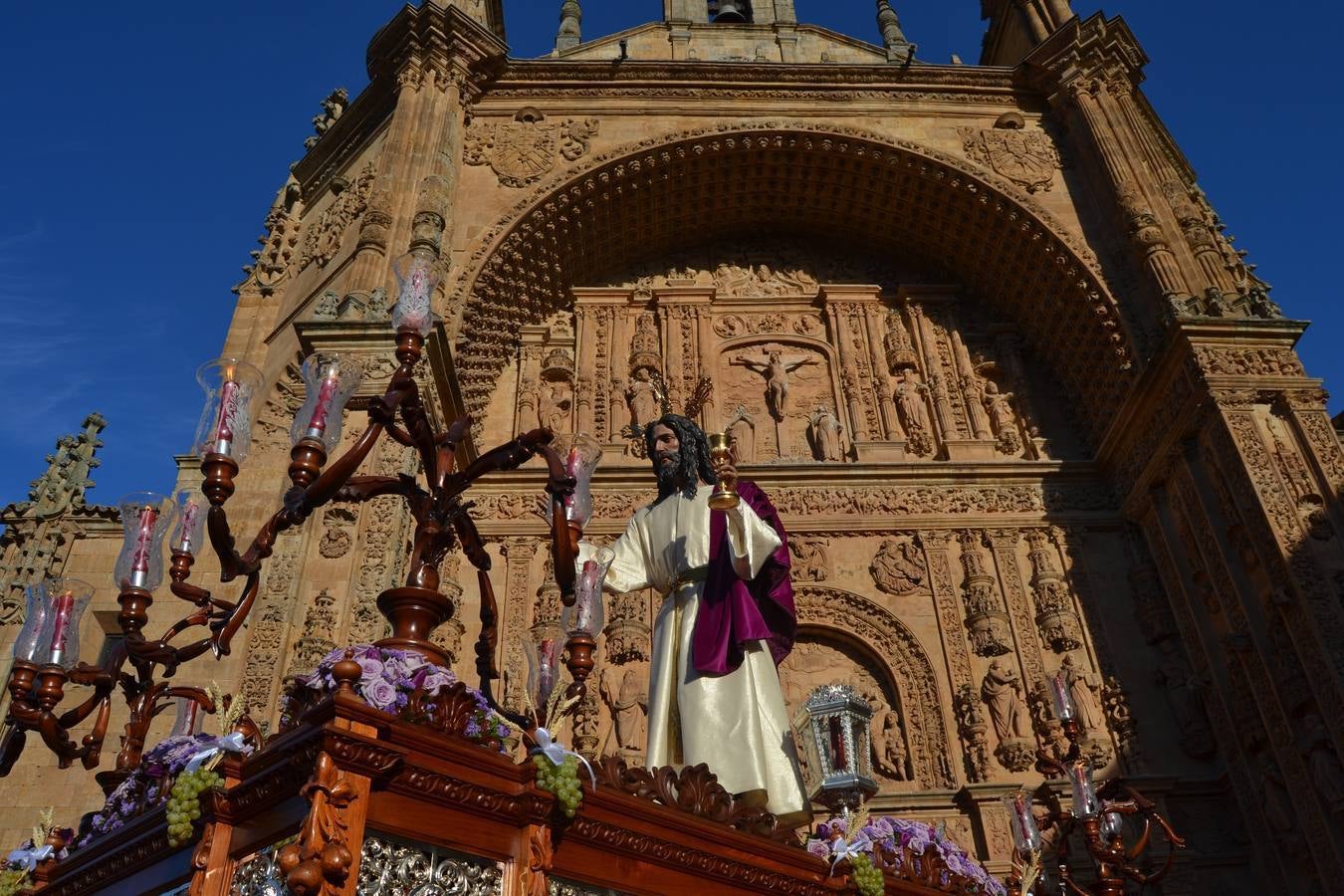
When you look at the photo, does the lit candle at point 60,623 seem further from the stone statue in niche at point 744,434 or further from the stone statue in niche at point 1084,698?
the stone statue in niche at point 1084,698

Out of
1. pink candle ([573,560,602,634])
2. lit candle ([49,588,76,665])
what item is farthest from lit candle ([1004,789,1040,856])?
lit candle ([49,588,76,665])

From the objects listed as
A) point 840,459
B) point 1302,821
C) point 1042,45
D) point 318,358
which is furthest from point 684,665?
point 1042,45

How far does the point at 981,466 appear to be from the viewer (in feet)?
38.7

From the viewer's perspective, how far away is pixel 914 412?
12570 mm

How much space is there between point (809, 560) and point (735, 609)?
6533 mm

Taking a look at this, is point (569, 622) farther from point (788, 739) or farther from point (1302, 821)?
point (1302, 821)

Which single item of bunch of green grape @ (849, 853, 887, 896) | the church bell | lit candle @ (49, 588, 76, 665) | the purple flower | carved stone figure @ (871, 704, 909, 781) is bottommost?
bunch of green grape @ (849, 853, 887, 896)

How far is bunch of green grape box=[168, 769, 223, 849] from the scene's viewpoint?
2.83 metres

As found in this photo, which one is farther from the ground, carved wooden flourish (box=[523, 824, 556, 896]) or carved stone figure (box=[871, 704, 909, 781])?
carved stone figure (box=[871, 704, 909, 781])

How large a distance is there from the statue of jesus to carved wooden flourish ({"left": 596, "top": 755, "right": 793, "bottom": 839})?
634mm

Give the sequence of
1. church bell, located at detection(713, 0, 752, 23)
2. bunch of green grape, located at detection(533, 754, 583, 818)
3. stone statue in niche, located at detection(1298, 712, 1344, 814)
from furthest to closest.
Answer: church bell, located at detection(713, 0, 752, 23)
stone statue in niche, located at detection(1298, 712, 1344, 814)
bunch of green grape, located at detection(533, 754, 583, 818)

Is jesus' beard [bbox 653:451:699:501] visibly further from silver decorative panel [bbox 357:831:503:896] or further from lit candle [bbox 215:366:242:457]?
silver decorative panel [bbox 357:831:503:896]

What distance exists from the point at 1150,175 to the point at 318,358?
36.4 feet

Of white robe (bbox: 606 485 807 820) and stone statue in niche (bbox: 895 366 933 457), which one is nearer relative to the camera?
white robe (bbox: 606 485 807 820)
